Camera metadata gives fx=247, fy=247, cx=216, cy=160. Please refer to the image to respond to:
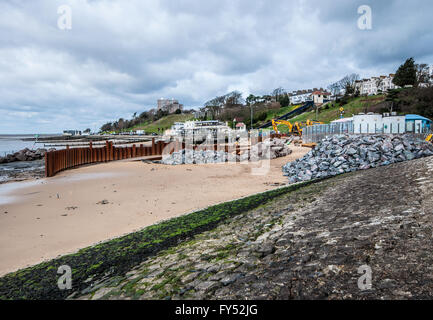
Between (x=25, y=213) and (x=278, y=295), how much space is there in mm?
10946

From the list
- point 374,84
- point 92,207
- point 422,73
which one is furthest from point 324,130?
point 374,84

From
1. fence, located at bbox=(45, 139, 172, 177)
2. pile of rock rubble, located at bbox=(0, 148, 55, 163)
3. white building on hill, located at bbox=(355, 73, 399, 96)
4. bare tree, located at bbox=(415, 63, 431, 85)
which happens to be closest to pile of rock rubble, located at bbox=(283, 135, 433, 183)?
fence, located at bbox=(45, 139, 172, 177)

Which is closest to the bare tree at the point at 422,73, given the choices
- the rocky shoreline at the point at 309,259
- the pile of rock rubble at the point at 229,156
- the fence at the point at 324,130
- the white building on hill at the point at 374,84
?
the white building on hill at the point at 374,84

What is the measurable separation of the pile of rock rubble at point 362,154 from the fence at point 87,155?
18737mm

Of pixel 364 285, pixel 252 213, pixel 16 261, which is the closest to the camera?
pixel 364 285

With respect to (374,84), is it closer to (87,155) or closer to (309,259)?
(87,155)

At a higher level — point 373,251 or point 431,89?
point 431,89

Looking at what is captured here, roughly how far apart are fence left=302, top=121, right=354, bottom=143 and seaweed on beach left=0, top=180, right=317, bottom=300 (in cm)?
2943

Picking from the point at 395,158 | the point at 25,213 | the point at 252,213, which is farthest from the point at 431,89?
the point at 25,213

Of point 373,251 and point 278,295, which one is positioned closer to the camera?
point 278,295

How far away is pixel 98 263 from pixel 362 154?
44.3 feet
